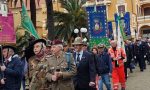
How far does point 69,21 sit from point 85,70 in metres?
34.1

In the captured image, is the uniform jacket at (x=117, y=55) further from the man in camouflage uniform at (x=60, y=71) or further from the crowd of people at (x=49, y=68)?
the man in camouflage uniform at (x=60, y=71)

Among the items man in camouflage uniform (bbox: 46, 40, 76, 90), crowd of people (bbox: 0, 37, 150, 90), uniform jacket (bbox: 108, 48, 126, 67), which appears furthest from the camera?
uniform jacket (bbox: 108, 48, 126, 67)

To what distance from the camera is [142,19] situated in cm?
7212

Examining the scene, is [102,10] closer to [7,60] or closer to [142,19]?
[7,60]

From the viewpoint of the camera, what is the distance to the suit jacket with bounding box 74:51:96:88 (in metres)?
9.60

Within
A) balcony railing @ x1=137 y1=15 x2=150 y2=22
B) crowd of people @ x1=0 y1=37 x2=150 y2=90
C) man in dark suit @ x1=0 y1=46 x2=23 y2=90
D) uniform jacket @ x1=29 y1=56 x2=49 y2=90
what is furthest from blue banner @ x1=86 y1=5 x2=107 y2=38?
balcony railing @ x1=137 y1=15 x2=150 y2=22

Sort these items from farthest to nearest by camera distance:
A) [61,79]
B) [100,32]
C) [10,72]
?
[100,32] < [10,72] < [61,79]

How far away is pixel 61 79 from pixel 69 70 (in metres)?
0.20

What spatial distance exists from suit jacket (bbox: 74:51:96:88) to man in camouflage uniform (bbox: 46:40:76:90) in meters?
2.17

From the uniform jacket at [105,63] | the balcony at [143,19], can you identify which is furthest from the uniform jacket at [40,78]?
the balcony at [143,19]

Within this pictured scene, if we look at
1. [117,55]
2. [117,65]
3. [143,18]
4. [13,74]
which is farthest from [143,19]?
[13,74]

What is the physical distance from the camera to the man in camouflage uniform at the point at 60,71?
7156mm

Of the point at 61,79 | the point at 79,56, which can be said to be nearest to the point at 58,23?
the point at 79,56

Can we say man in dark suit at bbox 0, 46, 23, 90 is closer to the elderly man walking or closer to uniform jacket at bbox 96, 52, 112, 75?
uniform jacket at bbox 96, 52, 112, 75
